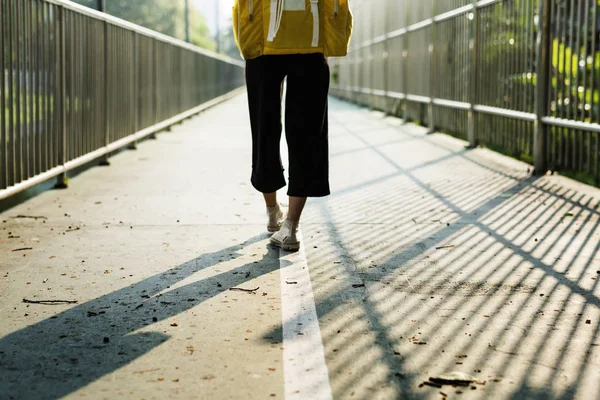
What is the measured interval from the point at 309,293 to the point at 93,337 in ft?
3.47

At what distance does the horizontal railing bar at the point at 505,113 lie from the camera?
9281 mm

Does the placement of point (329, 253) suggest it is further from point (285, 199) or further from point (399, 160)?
point (399, 160)

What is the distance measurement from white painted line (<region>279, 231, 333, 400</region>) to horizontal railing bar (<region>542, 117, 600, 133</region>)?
12.7ft

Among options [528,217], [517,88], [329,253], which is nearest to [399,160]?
[517,88]

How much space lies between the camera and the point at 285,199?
7.24m

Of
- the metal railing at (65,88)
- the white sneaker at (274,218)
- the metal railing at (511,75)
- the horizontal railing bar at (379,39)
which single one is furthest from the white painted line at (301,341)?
the horizontal railing bar at (379,39)

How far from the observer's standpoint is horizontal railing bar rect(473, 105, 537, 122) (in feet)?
30.5

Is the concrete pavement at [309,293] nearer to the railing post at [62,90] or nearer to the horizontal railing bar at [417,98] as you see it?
the railing post at [62,90]

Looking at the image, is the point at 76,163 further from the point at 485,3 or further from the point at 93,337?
the point at 485,3

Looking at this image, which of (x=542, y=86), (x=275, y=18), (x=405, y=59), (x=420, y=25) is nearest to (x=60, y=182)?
(x=275, y=18)

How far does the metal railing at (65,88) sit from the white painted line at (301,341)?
2726 millimetres

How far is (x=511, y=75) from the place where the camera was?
1004cm

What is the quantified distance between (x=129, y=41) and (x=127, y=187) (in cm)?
370

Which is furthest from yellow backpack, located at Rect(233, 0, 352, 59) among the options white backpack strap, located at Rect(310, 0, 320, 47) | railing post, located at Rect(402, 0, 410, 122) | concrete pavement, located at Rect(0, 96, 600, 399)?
railing post, located at Rect(402, 0, 410, 122)
